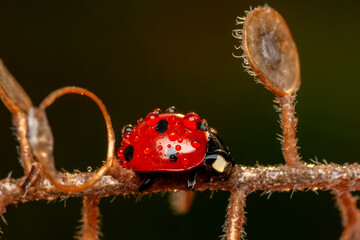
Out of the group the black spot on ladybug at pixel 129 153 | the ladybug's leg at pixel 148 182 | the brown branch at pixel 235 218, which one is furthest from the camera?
the black spot on ladybug at pixel 129 153

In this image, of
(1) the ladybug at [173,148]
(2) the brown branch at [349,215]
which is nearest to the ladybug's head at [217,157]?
(1) the ladybug at [173,148]

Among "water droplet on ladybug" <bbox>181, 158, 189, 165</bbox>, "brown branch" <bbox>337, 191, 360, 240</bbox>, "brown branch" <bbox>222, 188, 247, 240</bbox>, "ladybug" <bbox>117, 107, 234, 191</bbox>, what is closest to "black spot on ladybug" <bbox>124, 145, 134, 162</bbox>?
"ladybug" <bbox>117, 107, 234, 191</bbox>

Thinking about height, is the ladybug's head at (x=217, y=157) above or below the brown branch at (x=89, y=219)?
above

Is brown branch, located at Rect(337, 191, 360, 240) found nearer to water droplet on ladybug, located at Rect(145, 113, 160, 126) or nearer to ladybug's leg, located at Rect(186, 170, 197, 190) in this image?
ladybug's leg, located at Rect(186, 170, 197, 190)

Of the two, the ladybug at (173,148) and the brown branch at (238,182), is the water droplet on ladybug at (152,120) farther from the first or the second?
the brown branch at (238,182)

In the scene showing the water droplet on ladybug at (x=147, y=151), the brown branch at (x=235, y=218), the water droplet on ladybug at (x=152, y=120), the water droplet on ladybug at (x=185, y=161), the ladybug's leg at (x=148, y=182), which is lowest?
the brown branch at (x=235, y=218)

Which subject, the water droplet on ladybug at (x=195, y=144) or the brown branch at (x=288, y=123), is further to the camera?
the water droplet on ladybug at (x=195, y=144)

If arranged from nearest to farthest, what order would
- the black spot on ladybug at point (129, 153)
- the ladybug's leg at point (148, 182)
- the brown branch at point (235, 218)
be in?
the brown branch at point (235, 218), the ladybug's leg at point (148, 182), the black spot on ladybug at point (129, 153)
